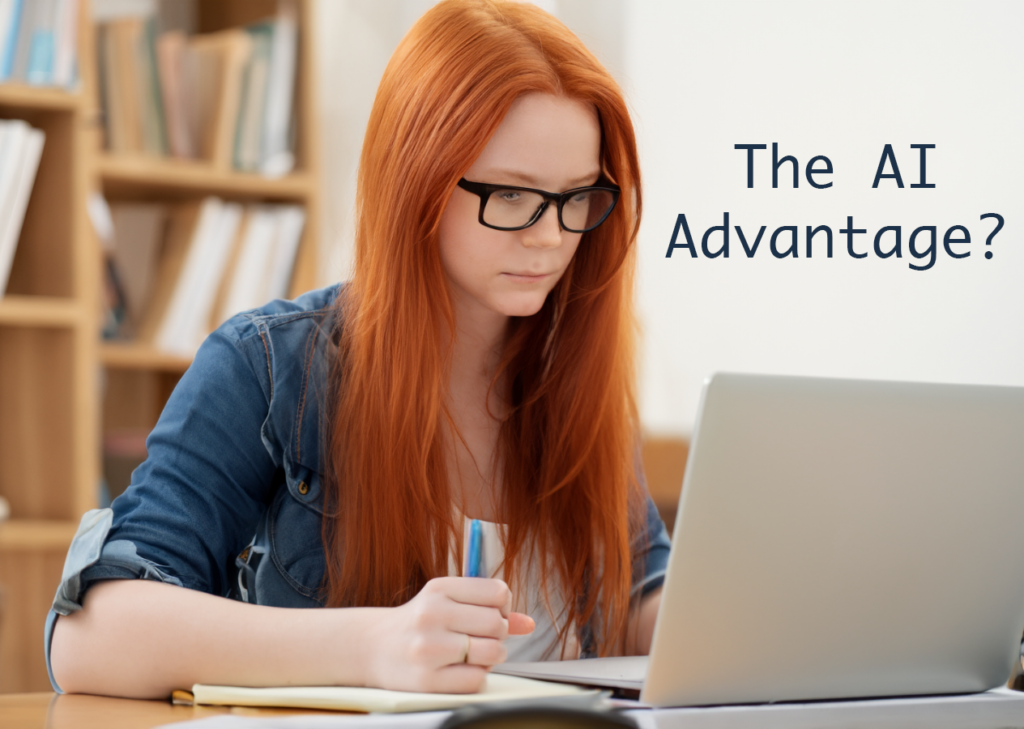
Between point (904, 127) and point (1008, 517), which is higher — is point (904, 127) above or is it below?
above

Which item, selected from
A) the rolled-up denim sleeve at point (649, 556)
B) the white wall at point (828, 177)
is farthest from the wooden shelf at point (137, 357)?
the rolled-up denim sleeve at point (649, 556)

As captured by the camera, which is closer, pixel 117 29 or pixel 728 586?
pixel 728 586

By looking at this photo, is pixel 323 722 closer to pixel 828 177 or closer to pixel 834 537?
pixel 834 537

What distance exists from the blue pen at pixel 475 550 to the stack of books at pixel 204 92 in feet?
5.28

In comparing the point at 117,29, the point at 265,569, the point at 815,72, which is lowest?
the point at 265,569

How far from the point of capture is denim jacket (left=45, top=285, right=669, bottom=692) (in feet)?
2.96

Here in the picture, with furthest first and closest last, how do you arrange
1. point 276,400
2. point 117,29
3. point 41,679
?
point 117,29, point 41,679, point 276,400

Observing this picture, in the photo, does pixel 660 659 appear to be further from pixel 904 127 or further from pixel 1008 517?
pixel 904 127

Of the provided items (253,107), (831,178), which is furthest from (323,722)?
(253,107)

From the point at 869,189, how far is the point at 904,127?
13 centimetres

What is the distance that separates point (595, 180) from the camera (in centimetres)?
105

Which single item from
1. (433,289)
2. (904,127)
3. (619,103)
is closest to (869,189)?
(904,127)

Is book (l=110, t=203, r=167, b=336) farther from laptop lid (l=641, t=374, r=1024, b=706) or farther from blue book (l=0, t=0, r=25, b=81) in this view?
laptop lid (l=641, t=374, r=1024, b=706)

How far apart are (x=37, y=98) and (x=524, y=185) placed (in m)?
1.53
